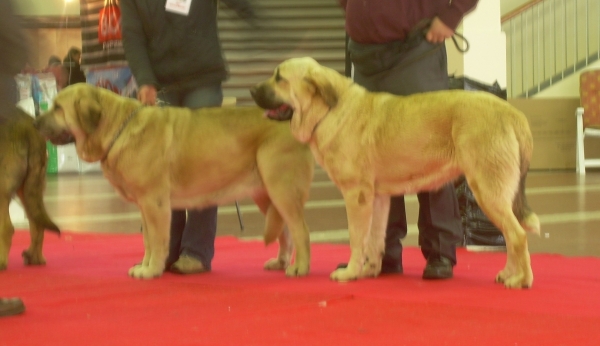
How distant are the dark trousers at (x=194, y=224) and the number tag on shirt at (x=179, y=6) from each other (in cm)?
43

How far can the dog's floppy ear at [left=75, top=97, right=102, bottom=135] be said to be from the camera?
3.88 metres

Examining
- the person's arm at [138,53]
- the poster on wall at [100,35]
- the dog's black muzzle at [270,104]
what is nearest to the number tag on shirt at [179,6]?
the person's arm at [138,53]

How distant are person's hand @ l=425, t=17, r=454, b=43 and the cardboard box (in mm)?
9503

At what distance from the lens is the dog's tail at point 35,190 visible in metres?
4.24

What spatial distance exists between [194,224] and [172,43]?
1.00 m

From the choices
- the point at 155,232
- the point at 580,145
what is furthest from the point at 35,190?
the point at 580,145

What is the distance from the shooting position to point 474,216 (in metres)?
5.04

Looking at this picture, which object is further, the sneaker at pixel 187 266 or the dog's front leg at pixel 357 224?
the sneaker at pixel 187 266

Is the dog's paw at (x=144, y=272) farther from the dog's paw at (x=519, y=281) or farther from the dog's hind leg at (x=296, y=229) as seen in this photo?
the dog's paw at (x=519, y=281)

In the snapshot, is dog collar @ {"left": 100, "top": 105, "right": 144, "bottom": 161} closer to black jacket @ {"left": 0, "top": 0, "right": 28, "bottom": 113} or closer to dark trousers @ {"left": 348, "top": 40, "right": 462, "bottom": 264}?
dark trousers @ {"left": 348, "top": 40, "right": 462, "bottom": 264}

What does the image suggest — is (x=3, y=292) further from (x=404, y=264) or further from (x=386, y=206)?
(x=404, y=264)

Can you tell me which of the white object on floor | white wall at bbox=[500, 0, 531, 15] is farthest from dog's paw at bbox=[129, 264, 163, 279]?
white wall at bbox=[500, 0, 531, 15]

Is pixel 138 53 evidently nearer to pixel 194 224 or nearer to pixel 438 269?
pixel 194 224

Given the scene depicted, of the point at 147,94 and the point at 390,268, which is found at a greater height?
the point at 147,94
